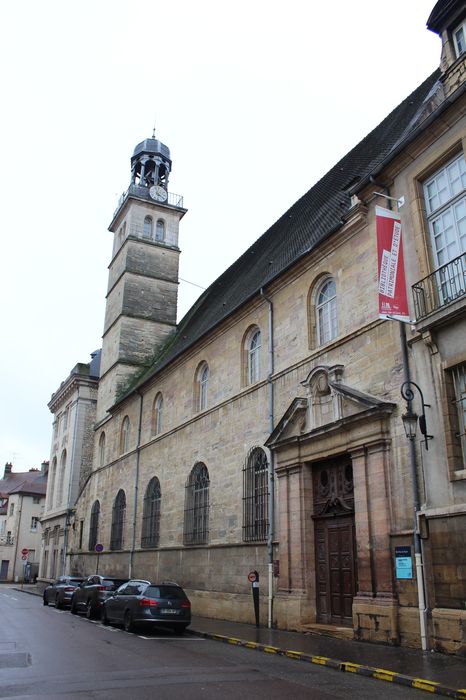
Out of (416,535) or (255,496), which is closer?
(416,535)

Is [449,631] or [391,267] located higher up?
[391,267]

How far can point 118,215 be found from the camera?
37.7 m

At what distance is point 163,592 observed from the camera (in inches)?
547

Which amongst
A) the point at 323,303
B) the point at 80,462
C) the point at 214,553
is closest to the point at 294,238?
the point at 323,303

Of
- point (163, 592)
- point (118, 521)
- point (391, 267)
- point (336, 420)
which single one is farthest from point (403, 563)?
point (118, 521)

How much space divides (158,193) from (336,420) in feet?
89.5

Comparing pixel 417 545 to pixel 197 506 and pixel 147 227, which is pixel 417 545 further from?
pixel 147 227

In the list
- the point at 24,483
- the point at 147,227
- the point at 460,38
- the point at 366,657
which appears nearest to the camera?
the point at 366,657

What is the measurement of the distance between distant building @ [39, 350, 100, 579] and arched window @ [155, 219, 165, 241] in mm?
11095

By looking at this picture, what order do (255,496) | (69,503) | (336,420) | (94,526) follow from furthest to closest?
(69,503)
(94,526)
(255,496)
(336,420)

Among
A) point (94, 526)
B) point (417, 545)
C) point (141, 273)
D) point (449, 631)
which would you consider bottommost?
point (449, 631)

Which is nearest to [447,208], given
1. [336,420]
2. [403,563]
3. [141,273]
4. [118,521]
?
[336,420]

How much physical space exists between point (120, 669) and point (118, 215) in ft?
106

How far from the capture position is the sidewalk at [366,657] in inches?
298
